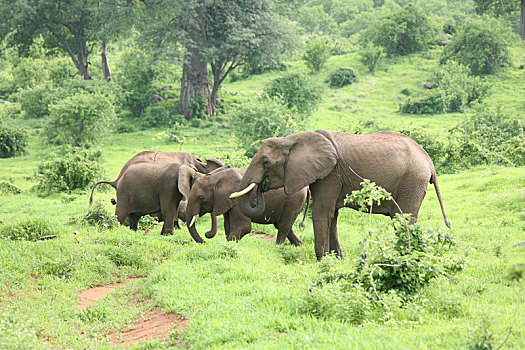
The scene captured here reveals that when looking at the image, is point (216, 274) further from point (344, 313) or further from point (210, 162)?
point (210, 162)

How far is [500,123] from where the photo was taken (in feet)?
72.1

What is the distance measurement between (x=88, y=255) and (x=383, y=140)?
5.30m

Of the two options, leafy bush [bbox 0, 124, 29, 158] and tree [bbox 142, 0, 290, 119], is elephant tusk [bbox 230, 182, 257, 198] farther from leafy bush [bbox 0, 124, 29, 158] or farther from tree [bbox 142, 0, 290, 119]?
tree [bbox 142, 0, 290, 119]

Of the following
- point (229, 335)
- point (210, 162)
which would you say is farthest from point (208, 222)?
point (229, 335)

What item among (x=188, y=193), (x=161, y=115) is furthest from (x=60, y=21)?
(x=188, y=193)

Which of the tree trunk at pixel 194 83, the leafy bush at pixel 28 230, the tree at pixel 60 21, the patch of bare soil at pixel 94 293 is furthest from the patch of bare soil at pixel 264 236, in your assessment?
the tree at pixel 60 21

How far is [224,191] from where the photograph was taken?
1037cm

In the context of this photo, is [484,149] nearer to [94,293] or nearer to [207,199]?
[207,199]

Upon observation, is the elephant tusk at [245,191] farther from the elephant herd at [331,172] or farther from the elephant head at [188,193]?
the elephant head at [188,193]

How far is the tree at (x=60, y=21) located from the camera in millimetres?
32281

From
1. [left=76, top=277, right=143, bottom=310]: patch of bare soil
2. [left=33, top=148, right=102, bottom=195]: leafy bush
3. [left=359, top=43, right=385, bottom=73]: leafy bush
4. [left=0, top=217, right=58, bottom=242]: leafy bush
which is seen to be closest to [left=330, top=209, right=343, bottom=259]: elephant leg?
[left=76, top=277, right=143, bottom=310]: patch of bare soil

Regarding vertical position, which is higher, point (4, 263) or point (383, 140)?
point (383, 140)

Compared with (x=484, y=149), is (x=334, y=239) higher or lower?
lower

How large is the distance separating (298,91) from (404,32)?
2054 cm
